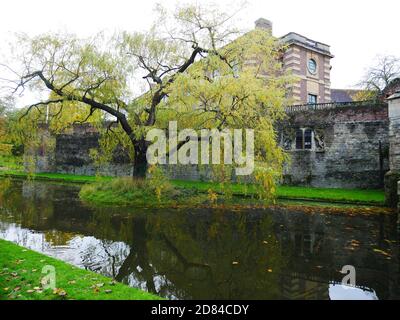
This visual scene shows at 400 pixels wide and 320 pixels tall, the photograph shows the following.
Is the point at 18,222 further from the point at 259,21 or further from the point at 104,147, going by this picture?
the point at 259,21

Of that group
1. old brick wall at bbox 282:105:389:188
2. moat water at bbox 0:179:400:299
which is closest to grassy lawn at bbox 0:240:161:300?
moat water at bbox 0:179:400:299

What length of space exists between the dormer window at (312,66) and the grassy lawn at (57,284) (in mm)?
28862

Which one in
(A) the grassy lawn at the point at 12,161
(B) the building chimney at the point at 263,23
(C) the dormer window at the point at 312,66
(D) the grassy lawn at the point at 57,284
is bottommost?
(D) the grassy lawn at the point at 57,284

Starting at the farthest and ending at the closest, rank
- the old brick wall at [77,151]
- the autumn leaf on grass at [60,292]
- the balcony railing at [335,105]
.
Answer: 1. the old brick wall at [77,151]
2. the balcony railing at [335,105]
3. the autumn leaf on grass at [60,292]

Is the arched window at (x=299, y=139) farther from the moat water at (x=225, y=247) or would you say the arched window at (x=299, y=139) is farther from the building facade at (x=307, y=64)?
the moat water at (x=225, y=247)

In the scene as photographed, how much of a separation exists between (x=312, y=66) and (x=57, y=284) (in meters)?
30.0

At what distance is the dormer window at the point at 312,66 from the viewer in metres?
28.8

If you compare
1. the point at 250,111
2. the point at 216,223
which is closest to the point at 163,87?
the point at 250,111

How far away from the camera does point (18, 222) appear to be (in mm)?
9383

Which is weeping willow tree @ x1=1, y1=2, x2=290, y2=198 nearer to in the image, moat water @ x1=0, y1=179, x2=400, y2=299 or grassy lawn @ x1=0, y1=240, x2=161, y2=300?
moat water @ x1=0, y1=179, x2=400, y2=299

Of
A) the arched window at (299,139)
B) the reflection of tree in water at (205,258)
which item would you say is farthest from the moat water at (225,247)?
the arched window at (299,139)

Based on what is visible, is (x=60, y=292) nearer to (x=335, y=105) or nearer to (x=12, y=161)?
(x=12, y=161)

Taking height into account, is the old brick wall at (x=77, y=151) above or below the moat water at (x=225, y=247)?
above

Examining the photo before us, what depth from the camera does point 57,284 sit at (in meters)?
4.28
